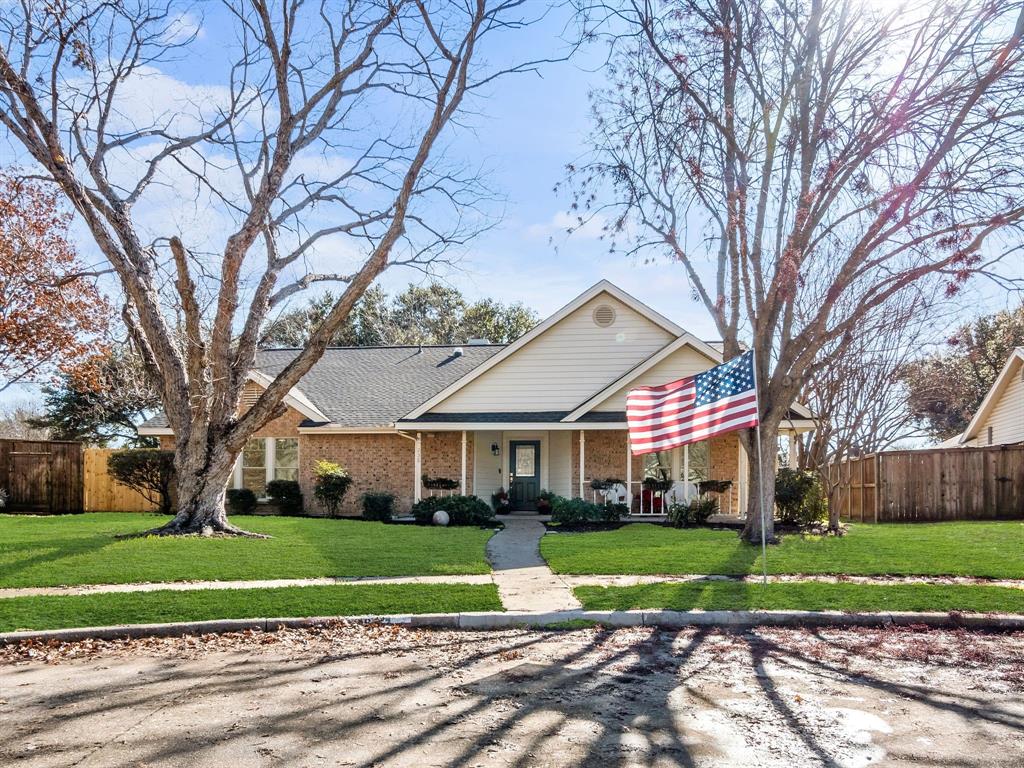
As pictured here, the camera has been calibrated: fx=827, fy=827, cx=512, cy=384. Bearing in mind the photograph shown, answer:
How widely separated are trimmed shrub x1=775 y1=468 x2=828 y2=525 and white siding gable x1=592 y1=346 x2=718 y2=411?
3.82 meters

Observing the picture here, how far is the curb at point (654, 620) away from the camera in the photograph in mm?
7988

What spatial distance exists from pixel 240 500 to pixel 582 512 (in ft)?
31.7

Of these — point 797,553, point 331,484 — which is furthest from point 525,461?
point 797,553

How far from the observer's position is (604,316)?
71.8 ft

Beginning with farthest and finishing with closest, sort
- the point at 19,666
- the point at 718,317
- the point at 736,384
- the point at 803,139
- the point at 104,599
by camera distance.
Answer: the point at 718,317 < the point at 803,139 < the point at 736,384 < the point at 104,599 < the point at 19,666

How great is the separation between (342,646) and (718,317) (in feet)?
30.6

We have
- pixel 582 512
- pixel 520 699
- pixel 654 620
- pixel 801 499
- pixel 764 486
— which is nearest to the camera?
pixel 520 699

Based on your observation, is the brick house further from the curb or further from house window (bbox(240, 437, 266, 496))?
the curb

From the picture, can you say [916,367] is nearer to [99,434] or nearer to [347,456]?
[347,456]

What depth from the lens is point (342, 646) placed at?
7227 millimetres

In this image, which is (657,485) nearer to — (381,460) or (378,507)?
(378,507)

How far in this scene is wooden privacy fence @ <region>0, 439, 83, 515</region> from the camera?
2183 cm

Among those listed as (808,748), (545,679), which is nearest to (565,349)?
(545,679)

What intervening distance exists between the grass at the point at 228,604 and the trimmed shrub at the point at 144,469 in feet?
41.6
